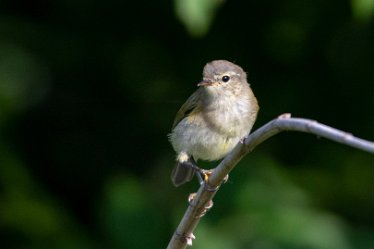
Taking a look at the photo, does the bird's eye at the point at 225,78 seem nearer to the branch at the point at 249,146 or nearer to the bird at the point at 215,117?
the bird at the point at 215,117

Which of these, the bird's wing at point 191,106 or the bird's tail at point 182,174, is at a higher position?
the bird's wing at point 191,106

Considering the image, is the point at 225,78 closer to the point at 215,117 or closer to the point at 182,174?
the point at 215,117

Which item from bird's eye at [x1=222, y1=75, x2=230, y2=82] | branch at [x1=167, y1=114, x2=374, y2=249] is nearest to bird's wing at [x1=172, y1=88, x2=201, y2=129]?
bird's eye at [x1=222, y1=75, x2=230, y2=82]

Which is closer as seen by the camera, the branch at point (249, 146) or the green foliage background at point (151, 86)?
the branch at point (249, 146)

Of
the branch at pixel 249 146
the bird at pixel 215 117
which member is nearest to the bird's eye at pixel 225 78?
the bird at pixel 215 117

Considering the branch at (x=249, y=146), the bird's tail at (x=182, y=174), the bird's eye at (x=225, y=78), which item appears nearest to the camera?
the branch at (x=249, y=146)

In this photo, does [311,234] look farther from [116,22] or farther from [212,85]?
[116,22]

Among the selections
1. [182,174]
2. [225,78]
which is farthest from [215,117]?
[182,174]

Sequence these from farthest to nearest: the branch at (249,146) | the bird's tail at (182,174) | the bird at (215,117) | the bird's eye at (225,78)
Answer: the bird's tail at (182,174) < the bird's eye at (225,78) < the bird at (215,117) < the branch at (249,146)
